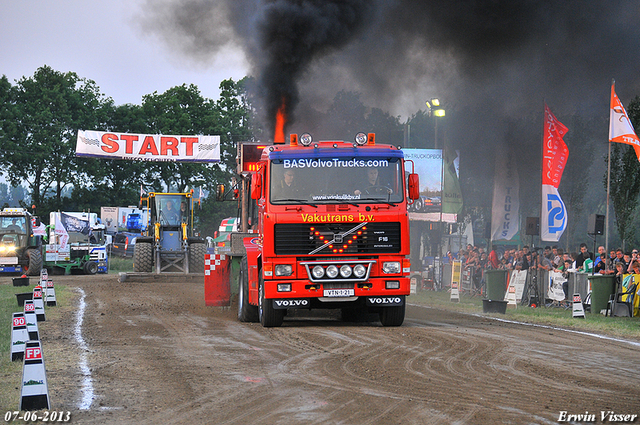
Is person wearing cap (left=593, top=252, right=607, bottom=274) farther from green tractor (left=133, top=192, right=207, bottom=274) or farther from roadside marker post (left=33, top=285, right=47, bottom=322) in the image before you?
green tractor (left=133, top=192, right=207, bottom=274)

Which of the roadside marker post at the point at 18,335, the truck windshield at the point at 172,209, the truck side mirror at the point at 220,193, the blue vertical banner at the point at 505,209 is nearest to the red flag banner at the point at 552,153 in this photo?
the blue vertical banner at the point at 505,209

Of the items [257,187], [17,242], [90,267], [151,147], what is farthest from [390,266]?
[90,267]

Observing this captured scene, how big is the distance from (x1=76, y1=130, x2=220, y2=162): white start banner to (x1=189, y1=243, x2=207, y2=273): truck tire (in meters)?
7.75

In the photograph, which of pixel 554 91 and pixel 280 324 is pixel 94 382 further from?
pixel 554 91

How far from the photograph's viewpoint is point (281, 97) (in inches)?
840

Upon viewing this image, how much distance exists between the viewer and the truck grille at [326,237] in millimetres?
12383

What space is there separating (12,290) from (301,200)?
15.3m

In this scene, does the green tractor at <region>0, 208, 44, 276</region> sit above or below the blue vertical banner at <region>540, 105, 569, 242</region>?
below

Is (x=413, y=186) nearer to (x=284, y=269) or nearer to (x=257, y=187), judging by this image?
(x=284, y=269)

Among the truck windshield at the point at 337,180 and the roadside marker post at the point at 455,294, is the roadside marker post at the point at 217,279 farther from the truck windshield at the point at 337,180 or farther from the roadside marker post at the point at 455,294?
the roadside marker post at the point at 455,294

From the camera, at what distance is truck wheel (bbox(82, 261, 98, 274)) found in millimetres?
38438

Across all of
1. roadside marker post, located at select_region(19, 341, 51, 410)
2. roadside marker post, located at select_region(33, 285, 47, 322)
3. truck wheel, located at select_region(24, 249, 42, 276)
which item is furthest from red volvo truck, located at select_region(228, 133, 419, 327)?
truck wheel, located at select_region(24, 249, 42, 276)

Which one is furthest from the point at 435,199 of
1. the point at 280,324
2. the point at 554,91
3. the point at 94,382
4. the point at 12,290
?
the point at 94,382

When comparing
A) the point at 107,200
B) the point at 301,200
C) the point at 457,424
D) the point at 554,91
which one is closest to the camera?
the point at 457,424
